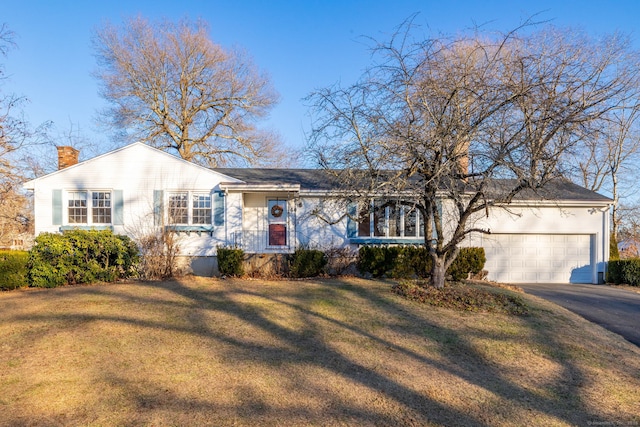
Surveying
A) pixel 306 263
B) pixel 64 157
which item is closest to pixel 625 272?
pixel 306 263

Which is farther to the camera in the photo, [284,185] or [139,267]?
[284,185]

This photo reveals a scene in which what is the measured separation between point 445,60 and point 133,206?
34.8ft

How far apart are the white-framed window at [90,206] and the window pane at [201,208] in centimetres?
274

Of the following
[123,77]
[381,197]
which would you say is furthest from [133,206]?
[123,77]

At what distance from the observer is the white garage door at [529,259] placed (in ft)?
45.1

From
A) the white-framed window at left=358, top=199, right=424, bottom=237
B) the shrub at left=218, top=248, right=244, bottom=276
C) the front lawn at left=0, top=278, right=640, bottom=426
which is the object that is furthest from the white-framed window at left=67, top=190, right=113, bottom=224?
the white-framed window at left=358, top=199, right=424, bottom=237

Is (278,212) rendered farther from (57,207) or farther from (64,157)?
(64,157)

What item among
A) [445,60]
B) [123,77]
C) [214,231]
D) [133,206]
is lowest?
[214,231]

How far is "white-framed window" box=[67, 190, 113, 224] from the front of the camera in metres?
12.8

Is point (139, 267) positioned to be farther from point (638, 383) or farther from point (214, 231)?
point (638, 383)

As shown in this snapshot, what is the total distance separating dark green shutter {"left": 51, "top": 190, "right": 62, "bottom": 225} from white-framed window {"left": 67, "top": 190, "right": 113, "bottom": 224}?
0.25m

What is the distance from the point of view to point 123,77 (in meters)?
24.7

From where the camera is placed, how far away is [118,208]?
1284 cm

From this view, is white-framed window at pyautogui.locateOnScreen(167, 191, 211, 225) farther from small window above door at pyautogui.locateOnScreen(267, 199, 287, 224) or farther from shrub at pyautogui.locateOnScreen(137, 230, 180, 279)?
small window above door at pyautogui.locateOnScreen(267, 199, 287, 224)
